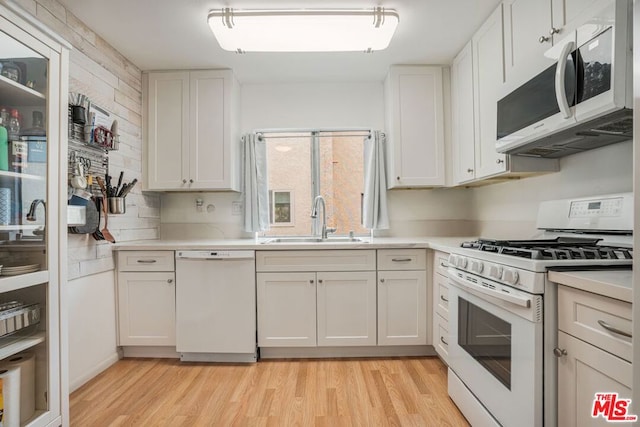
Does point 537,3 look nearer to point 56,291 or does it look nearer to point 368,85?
point 368,85

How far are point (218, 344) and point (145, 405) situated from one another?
0.58 meters

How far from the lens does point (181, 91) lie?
2703mm

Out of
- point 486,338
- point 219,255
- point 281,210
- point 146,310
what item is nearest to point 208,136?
point 281,210

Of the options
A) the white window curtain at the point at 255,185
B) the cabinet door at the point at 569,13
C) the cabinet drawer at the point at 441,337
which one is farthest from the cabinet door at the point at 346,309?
the cabinet door at the point at 569,13

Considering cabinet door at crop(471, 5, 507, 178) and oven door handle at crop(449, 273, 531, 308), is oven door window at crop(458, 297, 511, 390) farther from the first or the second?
cabinet door at crop(471, 5, 507, 178)

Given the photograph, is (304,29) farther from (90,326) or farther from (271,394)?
(90,326)

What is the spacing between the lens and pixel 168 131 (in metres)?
2.71

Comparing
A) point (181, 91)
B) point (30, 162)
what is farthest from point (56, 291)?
point (181, 91)

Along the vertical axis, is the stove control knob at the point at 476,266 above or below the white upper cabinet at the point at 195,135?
below

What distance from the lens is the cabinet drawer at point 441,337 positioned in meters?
2.09

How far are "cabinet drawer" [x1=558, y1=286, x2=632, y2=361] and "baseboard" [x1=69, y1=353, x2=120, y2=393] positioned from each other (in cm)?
265

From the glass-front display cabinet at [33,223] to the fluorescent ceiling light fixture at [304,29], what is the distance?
0.93 metres

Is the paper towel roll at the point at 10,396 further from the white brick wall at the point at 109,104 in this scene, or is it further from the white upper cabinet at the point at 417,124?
the white upper cabinet at the point at 417,124

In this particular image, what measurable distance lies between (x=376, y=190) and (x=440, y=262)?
937 mm
